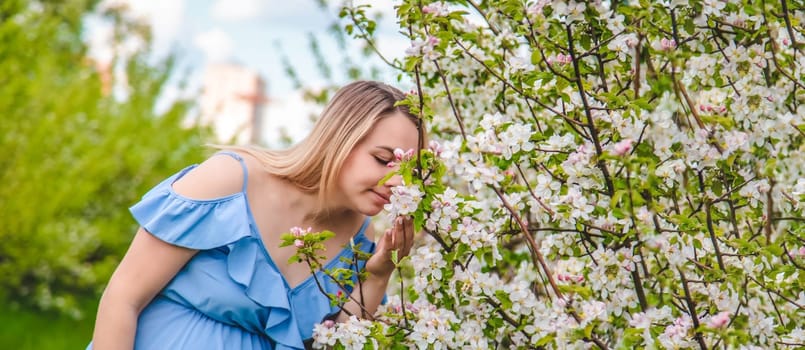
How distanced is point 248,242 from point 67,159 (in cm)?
508

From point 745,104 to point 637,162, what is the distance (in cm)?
58

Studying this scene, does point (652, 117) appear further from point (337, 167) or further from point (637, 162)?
point (337, 167)

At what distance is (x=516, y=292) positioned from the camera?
198cm

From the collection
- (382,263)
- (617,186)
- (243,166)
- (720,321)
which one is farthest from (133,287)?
(720,321)

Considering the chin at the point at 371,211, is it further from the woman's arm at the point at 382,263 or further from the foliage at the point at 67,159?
the foliage at the point at 67,159

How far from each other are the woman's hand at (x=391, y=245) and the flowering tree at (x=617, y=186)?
0.11 m

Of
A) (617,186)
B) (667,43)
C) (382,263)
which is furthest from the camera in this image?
(382,263)

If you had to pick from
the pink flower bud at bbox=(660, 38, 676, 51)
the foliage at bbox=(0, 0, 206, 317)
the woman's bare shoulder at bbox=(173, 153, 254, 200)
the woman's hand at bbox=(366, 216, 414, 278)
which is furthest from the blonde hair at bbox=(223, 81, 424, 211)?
the foliage at bbox=(0, 0, 206, 317)

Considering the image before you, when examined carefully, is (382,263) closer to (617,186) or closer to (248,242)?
(248,242)

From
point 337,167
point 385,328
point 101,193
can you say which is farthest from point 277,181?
point 101,193

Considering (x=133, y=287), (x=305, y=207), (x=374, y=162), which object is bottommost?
(x=133, y=287)

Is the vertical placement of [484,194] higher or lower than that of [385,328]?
higher

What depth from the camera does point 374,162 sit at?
226 centimetres

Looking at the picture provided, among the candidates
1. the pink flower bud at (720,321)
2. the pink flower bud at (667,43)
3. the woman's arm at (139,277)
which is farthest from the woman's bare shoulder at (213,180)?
the pink flower bud at (720,321)
